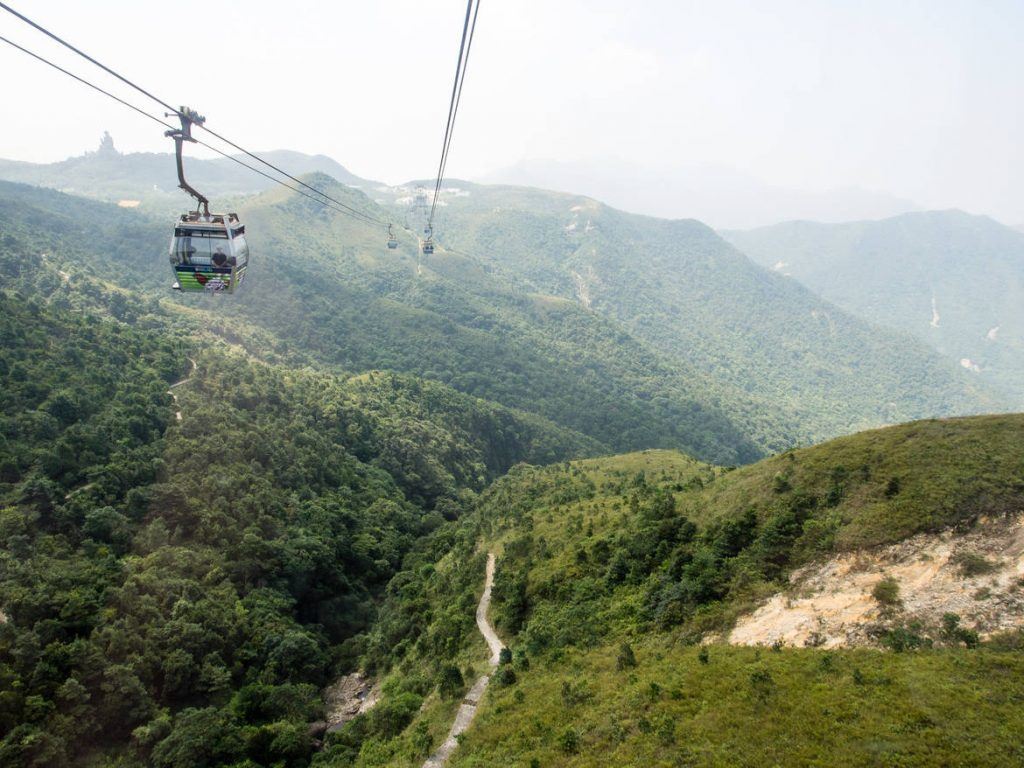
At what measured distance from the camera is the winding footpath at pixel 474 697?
1081 inches

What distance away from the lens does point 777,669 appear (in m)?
21.0

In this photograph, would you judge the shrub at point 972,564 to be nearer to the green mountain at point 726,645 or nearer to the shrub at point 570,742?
the green mountain at point 726,645

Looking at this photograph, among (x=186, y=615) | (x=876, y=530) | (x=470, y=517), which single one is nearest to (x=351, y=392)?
(x=470, y=517)

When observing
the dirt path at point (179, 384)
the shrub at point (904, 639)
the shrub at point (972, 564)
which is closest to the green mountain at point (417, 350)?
the dirt path at point (179, 384)

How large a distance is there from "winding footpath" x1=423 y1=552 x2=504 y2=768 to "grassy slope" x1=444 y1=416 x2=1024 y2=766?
1437mm

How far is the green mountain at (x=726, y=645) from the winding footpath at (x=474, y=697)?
38.3 inches

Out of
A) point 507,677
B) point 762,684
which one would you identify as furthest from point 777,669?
point 507,677

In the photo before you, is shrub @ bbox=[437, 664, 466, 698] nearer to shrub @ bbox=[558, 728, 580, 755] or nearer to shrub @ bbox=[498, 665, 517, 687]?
shrub @ bbox=[498, 665, 517, 687]

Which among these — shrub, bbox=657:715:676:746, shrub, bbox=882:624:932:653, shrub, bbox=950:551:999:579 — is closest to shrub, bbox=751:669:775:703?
shrub, bbox=657:715:676:746

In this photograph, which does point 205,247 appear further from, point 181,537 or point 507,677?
point 181,537

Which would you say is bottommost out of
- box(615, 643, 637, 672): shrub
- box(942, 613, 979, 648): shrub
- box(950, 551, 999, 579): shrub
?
box(615, 643, 637, 672): shrub

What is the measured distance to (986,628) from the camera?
20.2 m

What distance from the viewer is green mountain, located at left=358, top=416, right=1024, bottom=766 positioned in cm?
1758

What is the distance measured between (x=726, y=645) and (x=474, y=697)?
48.1ft
